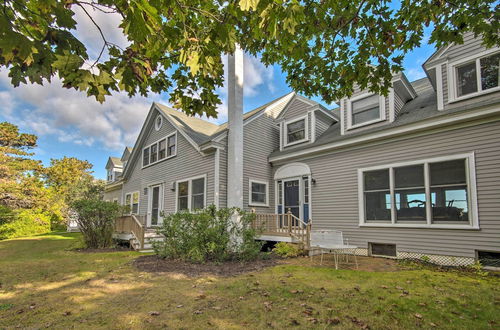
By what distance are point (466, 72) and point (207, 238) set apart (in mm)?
8395

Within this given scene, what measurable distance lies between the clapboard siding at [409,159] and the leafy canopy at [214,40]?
3.33 m

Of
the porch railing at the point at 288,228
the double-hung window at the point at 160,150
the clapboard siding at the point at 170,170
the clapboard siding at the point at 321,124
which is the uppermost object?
the clapboard siding at the point at 321,124

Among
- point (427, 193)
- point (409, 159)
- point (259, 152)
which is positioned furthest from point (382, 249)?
point (259, 152)

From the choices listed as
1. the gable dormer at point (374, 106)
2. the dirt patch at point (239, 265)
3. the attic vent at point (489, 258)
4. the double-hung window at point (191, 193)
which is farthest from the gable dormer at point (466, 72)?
the double-hung window at point (191, 193)

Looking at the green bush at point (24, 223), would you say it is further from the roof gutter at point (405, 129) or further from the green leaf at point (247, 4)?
the green leaf at point (247, 4)

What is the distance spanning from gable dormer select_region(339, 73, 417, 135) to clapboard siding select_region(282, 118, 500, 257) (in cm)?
88

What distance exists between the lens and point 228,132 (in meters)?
10.4

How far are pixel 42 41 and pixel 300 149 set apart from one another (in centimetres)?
873

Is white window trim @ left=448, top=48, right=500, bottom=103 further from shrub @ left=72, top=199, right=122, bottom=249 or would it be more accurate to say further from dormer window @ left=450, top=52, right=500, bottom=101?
shrub @ left=72, top=199, right=122, bottom=249

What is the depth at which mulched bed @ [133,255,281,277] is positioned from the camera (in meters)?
6.02

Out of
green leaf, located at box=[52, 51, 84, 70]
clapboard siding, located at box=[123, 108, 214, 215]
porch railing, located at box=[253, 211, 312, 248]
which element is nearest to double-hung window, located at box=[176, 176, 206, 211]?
clapboard siding, located at box=[123, 108, 214, 215]

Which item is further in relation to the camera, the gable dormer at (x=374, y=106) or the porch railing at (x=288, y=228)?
the gable dormer at (x=374, y=106)

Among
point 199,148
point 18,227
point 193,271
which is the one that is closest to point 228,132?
point 199,148

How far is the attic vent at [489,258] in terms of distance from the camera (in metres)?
6.10
